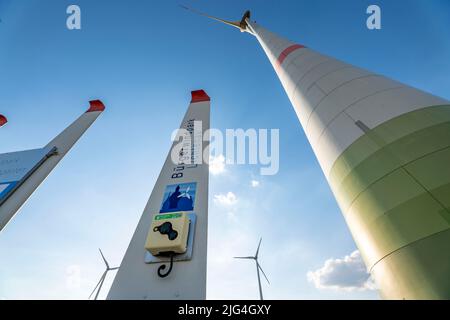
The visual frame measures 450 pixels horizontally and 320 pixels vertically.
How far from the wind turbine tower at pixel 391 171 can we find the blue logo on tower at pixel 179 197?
2.05 metres

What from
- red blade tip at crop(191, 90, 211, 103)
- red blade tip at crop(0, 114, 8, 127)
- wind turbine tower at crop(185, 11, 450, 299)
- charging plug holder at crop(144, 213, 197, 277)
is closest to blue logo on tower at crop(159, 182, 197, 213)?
charging plug holder at crop(144, 213, 197, 277)

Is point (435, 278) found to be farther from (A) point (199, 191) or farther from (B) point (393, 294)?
(A) point (199, 191)

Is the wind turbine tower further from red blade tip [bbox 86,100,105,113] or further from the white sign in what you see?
red blade tip [bbox 86,100,105,113]

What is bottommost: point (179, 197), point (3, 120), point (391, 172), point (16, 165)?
point (391, 172)

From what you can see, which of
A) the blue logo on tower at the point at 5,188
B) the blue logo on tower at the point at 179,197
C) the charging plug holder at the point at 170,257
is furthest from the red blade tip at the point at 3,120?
the charging plug holder at the point at 170,257

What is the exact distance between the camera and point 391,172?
2256 mm

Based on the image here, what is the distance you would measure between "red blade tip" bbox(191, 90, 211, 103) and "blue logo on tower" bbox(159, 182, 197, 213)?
2.61 m

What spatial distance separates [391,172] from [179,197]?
2.70m

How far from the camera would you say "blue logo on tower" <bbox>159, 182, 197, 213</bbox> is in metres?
3.18

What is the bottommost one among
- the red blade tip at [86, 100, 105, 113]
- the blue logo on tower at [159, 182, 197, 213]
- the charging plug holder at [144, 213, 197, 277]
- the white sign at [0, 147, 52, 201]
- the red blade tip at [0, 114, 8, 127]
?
the charging plug holder at [144, 213, 197, 277]

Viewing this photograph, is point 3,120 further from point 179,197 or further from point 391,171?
point 391,171

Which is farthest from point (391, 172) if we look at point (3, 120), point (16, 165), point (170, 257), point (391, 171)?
point (3, 120)

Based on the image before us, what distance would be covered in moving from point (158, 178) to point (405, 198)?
339 centimetres

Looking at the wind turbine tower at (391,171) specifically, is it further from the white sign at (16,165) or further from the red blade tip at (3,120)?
the red blade tip at (3,120)
